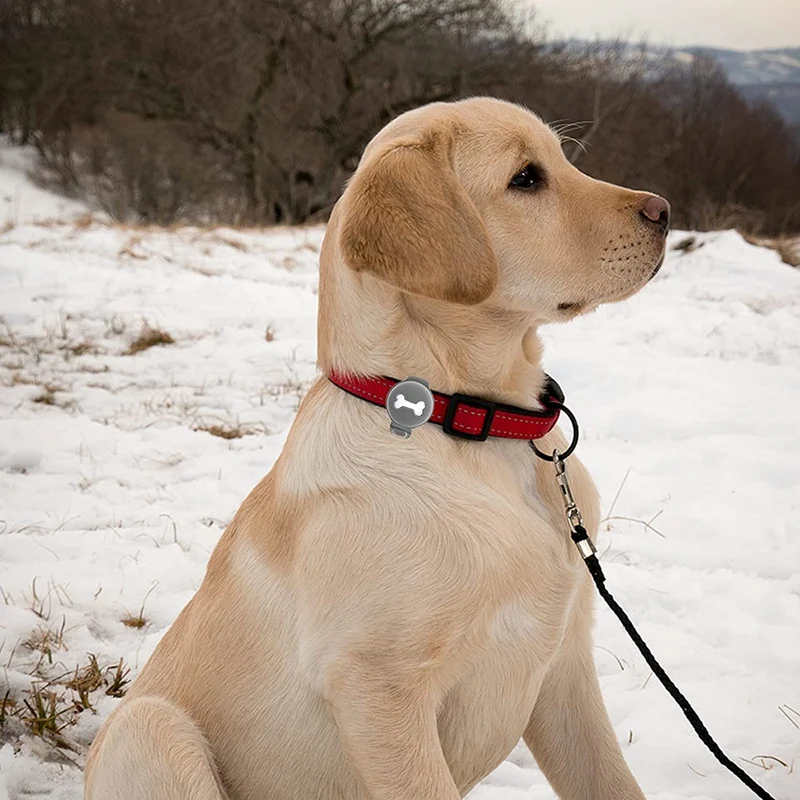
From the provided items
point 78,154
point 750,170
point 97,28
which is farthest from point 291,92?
point 750,170

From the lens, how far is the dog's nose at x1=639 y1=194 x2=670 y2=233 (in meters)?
2.07

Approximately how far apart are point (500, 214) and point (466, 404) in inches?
18.6

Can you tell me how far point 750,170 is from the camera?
818 inches

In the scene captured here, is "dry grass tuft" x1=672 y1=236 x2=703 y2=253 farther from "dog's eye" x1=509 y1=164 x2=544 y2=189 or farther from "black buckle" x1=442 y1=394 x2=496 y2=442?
"black buckle" x1=442 y1=394 x2=496 y2=442

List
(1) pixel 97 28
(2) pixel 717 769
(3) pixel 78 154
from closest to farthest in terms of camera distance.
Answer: (2) pixel 717 769
(1) pixel 97 28
(3) pixel 78 154

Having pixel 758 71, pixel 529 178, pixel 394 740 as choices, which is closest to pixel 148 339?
pixel 529 178

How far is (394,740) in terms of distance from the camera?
5.32 ft

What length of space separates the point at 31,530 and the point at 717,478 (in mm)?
3207

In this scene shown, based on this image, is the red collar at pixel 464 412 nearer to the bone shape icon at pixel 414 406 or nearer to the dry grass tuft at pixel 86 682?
the bone shape icon at pixel 414 406

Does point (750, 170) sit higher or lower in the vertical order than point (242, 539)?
lower

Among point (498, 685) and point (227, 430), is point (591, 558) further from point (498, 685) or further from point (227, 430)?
point (227, 430)

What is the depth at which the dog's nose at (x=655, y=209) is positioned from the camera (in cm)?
207

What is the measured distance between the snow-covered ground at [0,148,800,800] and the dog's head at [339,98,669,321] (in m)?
1.42

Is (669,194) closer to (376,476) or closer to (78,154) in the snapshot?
(78,154)
